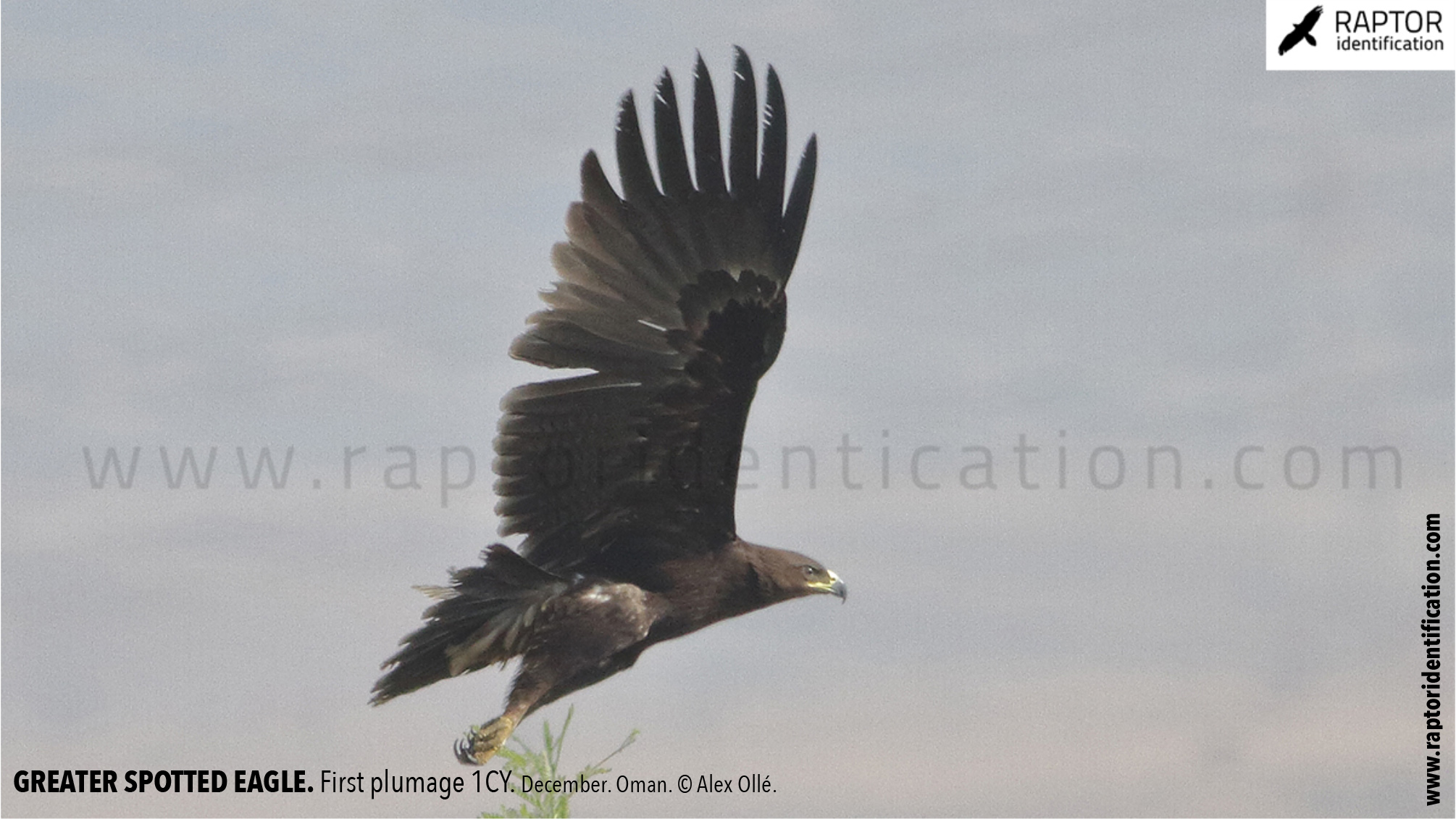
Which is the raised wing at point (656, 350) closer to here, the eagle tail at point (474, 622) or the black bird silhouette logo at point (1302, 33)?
the eagle tail at point (474, 622)

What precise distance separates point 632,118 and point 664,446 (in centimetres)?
179

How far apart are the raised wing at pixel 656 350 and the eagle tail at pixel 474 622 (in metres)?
0.40

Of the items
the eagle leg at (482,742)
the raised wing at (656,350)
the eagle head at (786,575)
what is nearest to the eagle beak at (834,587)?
the eagle head at (786,575)

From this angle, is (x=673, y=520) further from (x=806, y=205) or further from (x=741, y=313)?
(x=806, y=205)

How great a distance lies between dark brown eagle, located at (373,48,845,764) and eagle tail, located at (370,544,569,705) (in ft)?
0.73

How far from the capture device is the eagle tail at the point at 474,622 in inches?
334

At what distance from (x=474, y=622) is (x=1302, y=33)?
7.85m

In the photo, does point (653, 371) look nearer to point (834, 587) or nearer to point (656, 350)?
point (656, 350)

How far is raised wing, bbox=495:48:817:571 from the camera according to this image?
29.0ft

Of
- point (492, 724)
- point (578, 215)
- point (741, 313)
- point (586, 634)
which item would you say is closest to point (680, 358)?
point (741, 313)

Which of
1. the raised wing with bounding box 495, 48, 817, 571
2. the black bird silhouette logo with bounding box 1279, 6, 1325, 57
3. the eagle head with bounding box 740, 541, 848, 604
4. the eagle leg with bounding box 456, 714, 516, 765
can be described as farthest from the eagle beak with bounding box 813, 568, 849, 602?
the black bird silhouette logo with bounding box 1279, 6, 1325, 57

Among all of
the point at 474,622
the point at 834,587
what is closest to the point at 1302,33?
the point at 834,587

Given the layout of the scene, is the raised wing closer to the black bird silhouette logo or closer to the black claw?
the black claw

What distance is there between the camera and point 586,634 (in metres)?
8.57
